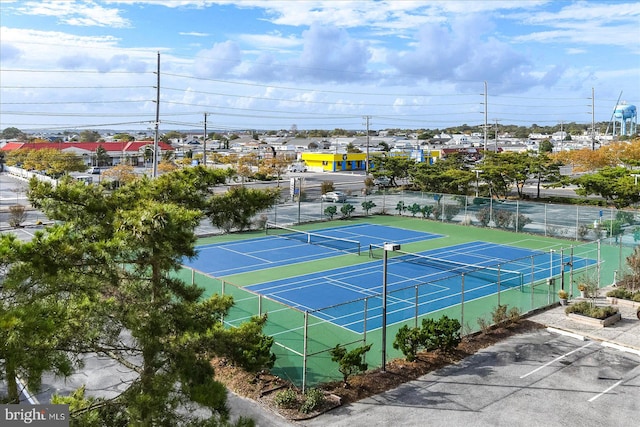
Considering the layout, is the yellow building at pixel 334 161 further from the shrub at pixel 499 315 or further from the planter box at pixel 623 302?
the shrub at pixel 499 315

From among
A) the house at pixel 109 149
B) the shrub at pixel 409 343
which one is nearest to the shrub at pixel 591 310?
the shrub at pixel 409 343

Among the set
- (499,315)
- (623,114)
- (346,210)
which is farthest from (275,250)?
(623,114)

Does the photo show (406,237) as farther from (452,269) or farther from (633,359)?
(633,359)

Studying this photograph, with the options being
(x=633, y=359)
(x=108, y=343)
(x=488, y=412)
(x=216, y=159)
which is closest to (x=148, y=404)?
(x=108, y=343)

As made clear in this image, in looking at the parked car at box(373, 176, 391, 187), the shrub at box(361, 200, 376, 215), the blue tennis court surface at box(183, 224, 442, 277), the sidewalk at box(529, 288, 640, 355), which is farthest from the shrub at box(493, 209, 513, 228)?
the parked car at box(373, 176, 391, 187)

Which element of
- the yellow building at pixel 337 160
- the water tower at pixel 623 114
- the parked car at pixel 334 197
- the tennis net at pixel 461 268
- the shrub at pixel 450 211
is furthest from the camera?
the water tower at pixel 623 114

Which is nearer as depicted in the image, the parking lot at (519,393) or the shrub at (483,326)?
the parking lot at (519,393)
